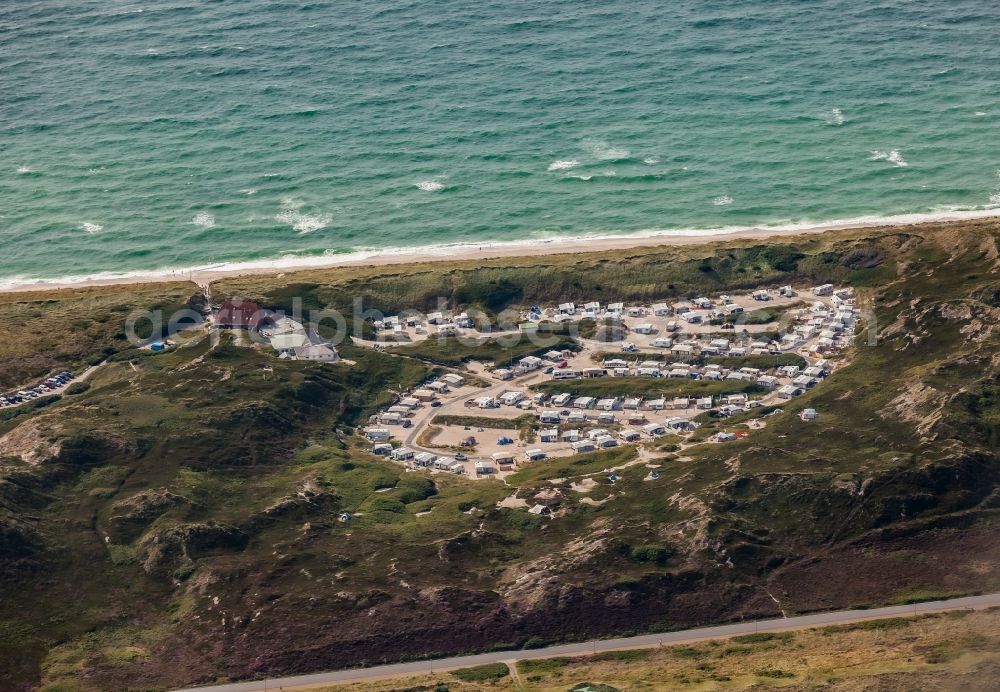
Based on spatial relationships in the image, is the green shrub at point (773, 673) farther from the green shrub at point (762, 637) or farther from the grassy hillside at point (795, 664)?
the green shrub at point (762, 637)

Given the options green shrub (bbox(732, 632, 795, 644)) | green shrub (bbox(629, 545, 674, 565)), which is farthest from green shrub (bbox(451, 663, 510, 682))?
green shrub (bbox(732, 632, 795, 644))

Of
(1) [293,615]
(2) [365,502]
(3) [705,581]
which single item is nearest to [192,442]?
(2) [365,502]

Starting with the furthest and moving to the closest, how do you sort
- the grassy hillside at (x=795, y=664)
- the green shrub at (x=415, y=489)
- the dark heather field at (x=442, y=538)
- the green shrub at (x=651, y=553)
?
the green shrub at (x=415, y=489) → the green shrub at (x=651, y=553) → the dark heather field at (x=442, y=538) → the grassy hillside at (x=795, y=664)

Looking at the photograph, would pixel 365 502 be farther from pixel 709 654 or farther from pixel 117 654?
pixel 709 654

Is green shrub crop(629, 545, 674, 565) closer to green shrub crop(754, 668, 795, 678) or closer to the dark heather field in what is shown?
the dark heather field

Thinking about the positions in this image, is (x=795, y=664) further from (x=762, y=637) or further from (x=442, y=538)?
(x=442, y=538)

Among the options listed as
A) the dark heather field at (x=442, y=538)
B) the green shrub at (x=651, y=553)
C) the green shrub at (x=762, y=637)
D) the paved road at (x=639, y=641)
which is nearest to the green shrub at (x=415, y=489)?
the dark heather field at (x=442, y=538)

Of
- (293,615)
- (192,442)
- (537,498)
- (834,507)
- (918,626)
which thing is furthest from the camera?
(192,442)
